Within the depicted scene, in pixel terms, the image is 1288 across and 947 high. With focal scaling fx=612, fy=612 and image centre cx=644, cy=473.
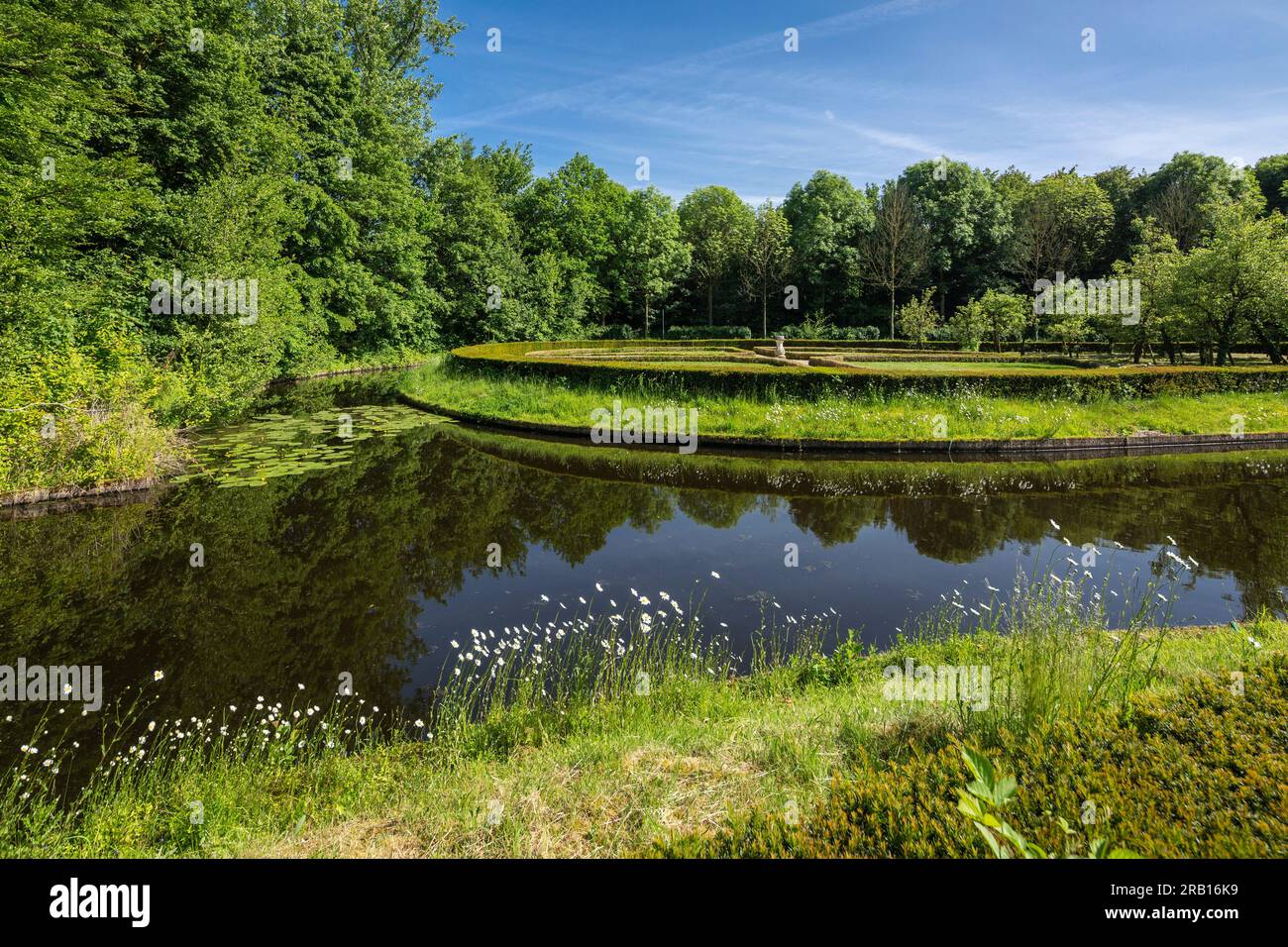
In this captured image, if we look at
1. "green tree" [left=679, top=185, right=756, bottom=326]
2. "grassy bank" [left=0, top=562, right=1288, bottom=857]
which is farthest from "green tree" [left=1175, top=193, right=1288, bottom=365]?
"green tree" [left=679, top=185, right=756, bottom=326]

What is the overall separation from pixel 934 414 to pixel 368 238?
3187 cm

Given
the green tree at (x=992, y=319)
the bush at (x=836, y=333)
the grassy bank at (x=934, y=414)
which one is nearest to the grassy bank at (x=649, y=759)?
the grassy bank at (x=934, y=414)

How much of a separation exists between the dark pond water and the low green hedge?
11.0 ft

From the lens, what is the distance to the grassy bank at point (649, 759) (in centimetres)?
269

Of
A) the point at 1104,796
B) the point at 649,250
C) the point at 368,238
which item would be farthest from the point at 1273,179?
the point at 1104,796

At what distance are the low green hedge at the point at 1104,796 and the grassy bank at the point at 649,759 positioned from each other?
0.05 ft

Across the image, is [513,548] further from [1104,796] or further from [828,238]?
[828,238]

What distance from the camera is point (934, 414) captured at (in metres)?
16.3

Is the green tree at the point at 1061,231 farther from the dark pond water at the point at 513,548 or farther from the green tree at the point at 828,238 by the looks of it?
the dark pond water at the point at 513,548

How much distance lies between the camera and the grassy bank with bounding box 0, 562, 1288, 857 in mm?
2689

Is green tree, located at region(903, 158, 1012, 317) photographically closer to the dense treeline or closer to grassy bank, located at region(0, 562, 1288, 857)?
the dense treeline

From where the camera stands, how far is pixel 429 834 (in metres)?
3.29
